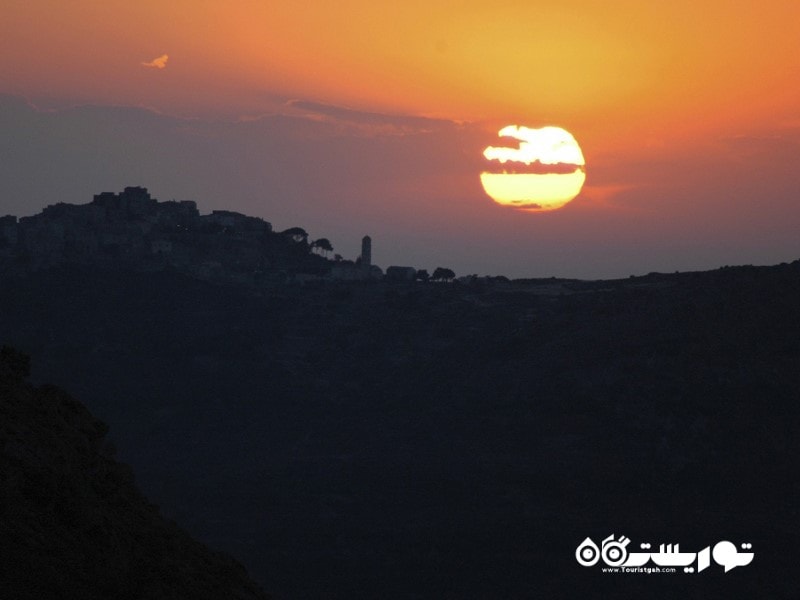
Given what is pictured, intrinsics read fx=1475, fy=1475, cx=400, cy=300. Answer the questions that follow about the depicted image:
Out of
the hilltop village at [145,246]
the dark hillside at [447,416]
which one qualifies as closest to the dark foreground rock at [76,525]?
the dark hillside at [447,416]

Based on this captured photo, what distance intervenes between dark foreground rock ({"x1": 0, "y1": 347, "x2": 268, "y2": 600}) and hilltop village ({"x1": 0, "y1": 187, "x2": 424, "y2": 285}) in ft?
499

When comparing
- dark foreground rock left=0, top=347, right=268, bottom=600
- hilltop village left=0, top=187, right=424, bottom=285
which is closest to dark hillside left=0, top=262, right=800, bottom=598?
hilltop village left=0, top=187, right=424, bottom=285

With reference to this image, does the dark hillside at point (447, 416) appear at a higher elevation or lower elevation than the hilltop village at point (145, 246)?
lower

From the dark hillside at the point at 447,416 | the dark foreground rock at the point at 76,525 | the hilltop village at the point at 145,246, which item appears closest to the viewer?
the dark foreground rock at the point at 76,525

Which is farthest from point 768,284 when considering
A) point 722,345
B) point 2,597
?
point 2,597

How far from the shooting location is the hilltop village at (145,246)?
174000mm

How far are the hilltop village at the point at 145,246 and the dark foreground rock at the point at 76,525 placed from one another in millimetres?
152060

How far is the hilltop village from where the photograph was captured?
174000 mm

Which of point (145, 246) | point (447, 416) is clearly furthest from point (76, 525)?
point (145, 246)

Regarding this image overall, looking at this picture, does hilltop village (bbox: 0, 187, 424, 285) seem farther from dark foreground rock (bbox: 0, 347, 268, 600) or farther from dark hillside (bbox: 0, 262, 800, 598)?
dark foreground rock (bbox: 0, 347, 268, 600)

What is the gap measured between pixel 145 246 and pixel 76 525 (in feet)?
530

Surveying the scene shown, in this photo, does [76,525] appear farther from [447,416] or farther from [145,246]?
[145,246]

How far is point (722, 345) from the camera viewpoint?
134375 millimetres

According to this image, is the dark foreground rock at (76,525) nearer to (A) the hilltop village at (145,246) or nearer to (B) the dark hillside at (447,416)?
(B) the dark hillside at (447,416)
